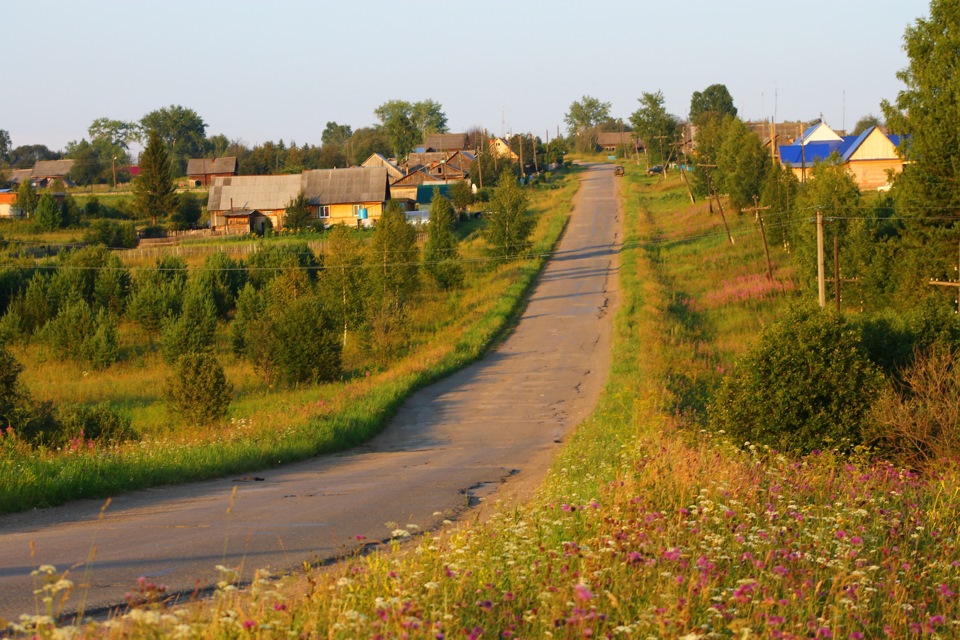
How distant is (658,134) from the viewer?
349 feet

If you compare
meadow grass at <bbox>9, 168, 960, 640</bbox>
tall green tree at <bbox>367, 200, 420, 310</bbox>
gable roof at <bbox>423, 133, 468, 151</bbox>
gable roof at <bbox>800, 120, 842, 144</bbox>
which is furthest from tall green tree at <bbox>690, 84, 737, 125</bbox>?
meadow grass at <bbox>9, 168, 960, 640</bbox>

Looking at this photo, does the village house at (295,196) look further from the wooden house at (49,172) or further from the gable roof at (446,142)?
the gable roof at (446,142)

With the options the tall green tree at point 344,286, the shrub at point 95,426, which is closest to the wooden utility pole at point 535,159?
the tall green tree at point 344,286

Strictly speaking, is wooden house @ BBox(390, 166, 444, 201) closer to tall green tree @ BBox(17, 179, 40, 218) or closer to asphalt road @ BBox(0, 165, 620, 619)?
tall green tree @ BBox(17, 179, 40, 218)

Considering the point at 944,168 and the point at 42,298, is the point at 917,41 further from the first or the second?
the point at 42,298

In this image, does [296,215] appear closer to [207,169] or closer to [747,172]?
[747,172]

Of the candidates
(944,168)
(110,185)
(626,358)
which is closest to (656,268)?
(944,168)

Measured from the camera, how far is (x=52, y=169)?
13050 cm

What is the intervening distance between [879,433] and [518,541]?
961 centimetres

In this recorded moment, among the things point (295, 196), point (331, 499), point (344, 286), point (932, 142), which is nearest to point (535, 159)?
point (295, 196)

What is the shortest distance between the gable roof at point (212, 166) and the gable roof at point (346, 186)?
3974 centimetres

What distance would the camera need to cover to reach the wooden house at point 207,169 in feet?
382

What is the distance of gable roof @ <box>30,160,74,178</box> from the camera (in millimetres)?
129125

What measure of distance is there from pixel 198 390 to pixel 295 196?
186 ft
